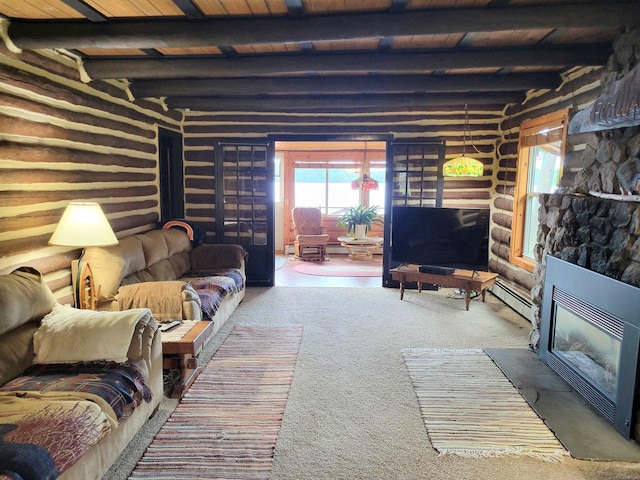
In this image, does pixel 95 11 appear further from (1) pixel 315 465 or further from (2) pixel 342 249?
(2) pixel 342 249

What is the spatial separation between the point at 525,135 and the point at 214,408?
4684 mm

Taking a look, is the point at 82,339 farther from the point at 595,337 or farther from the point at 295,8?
the point at 595,337

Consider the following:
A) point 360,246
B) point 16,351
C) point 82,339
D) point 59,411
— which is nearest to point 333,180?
point 360,246

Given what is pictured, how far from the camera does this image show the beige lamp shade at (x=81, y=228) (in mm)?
3213

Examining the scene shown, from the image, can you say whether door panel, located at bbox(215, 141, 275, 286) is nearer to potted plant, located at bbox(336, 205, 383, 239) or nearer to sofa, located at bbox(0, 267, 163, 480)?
potted plant, located at bbox(336, 205, 383, 239)

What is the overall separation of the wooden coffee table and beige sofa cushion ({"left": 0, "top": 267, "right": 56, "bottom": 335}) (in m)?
0.79

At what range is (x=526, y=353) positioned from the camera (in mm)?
4016

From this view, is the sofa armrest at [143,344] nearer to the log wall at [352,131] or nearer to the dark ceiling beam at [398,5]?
the dark ceiling beam at [398,5]

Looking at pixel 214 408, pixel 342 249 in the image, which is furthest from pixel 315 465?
pixel 342 249

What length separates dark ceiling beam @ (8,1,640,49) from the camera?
9.34 feet

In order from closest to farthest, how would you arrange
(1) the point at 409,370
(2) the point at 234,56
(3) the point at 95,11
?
(3) the point at 95,11 → (1) the point at 409,370 → (2) the point at 234,56

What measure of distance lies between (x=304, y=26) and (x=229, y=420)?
2.69 metres

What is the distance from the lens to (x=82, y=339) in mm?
2568

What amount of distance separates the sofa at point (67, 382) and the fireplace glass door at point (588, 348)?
3.03 m
